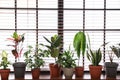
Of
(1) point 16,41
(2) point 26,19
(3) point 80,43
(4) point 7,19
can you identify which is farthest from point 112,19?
(4) point 7,19

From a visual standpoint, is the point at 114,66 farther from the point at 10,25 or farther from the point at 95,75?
the point at 10,25

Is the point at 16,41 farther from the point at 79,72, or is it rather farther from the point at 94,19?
the point at 94,19

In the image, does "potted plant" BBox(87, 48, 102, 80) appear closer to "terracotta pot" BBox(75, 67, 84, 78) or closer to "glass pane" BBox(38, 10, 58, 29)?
"terracotta pot" BBox(75, 67, 84, 78)

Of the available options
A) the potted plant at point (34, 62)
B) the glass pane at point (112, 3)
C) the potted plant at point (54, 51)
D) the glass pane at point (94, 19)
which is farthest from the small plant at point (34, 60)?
the glass pane at point (112, 3)

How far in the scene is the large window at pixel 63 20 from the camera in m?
4.69

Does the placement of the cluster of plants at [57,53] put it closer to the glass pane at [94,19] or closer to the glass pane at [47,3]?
the glass pane at [94,19]

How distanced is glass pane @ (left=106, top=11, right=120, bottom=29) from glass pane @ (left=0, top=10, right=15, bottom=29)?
174 centimetres

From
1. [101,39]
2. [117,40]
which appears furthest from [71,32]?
[117,40]

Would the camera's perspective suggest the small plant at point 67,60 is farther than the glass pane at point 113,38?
No

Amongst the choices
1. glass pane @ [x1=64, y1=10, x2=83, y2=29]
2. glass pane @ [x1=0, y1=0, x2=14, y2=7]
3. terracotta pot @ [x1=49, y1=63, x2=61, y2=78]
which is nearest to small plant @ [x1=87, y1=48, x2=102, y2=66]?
A: terracotta pot @ [x1=49, y1=63, x2=61, y2=78]

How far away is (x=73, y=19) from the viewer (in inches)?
187

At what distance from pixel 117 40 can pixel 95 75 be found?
36.3 inches

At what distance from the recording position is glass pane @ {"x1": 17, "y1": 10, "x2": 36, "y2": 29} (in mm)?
4703

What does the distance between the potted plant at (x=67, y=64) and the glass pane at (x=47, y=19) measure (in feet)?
2.33
